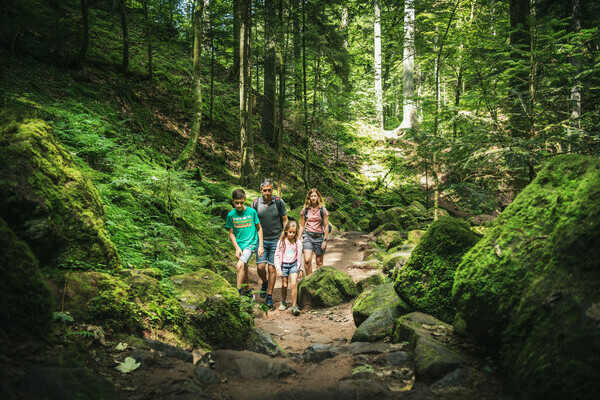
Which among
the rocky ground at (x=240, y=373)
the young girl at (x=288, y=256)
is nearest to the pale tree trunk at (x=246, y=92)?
the young girl at (x=288, y=256)

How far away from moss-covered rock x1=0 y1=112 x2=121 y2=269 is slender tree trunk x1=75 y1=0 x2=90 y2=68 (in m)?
9.11

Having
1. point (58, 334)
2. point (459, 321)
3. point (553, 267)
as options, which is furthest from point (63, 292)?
point (553, 267)

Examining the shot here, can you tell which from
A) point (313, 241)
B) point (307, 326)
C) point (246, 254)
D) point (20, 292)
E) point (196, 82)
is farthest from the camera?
point (196, 82)

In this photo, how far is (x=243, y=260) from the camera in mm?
6086

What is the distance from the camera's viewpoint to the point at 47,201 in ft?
10.7

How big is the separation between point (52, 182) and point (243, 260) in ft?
10.9

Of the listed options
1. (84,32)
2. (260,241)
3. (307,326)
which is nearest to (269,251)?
(260,241)

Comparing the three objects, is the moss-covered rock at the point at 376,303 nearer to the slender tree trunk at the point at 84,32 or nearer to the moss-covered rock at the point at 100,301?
the moss-covered rock at the point at 100,301

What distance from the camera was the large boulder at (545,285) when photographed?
1904mm

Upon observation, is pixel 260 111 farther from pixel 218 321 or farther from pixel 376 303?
pixel 218 321

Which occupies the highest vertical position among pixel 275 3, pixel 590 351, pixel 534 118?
pixel 275 3

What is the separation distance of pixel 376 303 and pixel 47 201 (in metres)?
4.50

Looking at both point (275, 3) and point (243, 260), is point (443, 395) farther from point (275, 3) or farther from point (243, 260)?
point (275, 3)

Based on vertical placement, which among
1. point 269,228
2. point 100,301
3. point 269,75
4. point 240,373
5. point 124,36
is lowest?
point 240,373
